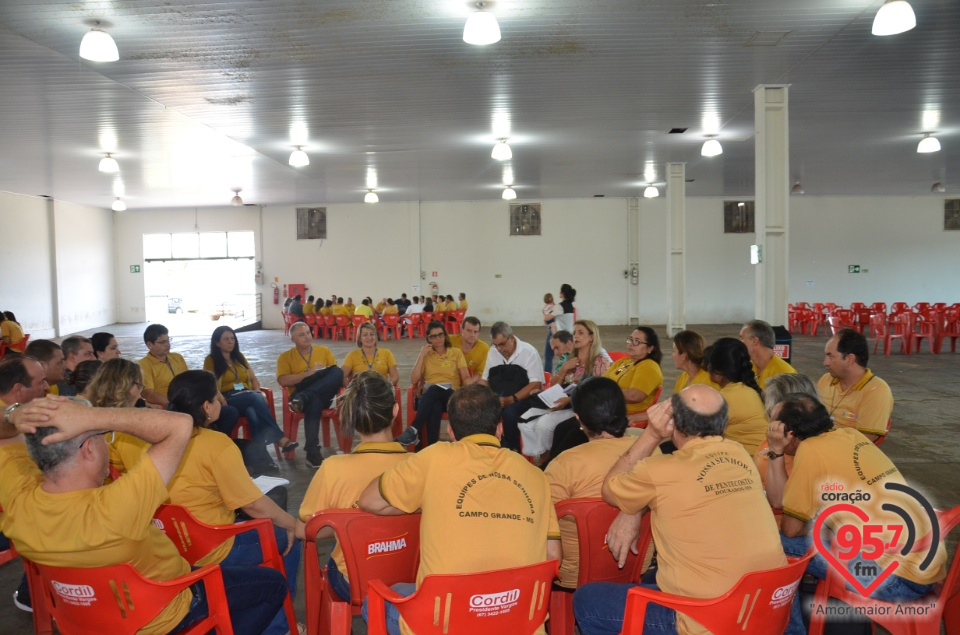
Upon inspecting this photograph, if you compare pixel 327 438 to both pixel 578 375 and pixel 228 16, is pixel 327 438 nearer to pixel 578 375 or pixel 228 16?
pixel 578 375

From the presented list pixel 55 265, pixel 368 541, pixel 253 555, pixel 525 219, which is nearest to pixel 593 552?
pixel 368 541

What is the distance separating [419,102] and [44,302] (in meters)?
14.8

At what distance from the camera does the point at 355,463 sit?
2.46 m

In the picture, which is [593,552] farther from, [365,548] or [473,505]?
[365,548]

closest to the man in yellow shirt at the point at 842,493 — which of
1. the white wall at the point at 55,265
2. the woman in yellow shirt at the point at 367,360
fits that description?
the woman in yellow shirt at the point at 367,360

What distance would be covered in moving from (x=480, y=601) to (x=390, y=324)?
15.3 m

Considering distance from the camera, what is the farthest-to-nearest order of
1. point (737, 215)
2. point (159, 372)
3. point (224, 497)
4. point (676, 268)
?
point (737, 215) → point (676, 268) → point (159, 372) → point (224, 497)

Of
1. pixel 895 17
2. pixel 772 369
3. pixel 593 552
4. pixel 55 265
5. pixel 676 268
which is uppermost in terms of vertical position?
pixel 895 17

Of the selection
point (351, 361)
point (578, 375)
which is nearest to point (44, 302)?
point (351, 361)

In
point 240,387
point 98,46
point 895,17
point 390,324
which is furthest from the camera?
point 390,324

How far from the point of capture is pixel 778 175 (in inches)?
311

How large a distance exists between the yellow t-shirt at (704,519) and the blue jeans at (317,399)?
4.08 m

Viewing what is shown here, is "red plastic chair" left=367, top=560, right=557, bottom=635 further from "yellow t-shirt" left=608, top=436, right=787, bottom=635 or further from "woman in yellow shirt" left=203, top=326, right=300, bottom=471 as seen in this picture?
"woman in yellow shirt" left=203, top=326, right=300, bottom=471

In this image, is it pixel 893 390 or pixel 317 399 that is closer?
pixel 317 399
